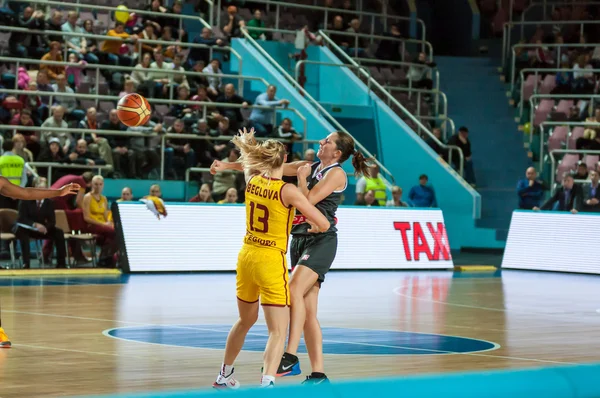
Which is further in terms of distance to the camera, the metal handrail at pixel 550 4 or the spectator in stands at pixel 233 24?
the metal handrail at pixel 550 4

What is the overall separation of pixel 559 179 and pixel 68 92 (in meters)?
12.2

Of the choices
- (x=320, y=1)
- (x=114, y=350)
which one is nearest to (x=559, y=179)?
(x=320, y=1)

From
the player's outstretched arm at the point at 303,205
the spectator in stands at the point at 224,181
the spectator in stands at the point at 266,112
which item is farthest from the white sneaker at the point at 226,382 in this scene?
the spectator in stands at the point at 266,112

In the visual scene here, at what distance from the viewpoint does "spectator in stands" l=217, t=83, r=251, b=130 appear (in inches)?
1066

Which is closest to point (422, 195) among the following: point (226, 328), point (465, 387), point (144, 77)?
point (144, 77)

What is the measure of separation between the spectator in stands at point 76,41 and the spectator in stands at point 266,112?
3.79 metres

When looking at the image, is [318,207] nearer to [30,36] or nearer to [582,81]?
[30,36]

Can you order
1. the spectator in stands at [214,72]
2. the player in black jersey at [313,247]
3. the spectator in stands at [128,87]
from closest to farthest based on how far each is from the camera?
1. the player in black jersey at [313,247]
2. the spectator in stands at [128,87]
3. the spectator in stands at [214,72]

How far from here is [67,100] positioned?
24.9m

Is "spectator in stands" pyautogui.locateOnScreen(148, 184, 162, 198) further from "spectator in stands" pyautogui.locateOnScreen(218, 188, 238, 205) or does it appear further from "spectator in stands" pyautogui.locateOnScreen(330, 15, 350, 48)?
"spectator in stands" pyautogui.locateOnScreen(330, 15, 350, 48)

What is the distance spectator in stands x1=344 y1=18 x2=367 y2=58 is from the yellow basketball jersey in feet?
78.0

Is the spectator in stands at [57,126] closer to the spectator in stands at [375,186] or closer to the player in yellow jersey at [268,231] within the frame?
the spectator in stands at [375,186]

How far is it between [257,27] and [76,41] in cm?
587

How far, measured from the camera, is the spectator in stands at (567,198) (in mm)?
26328
